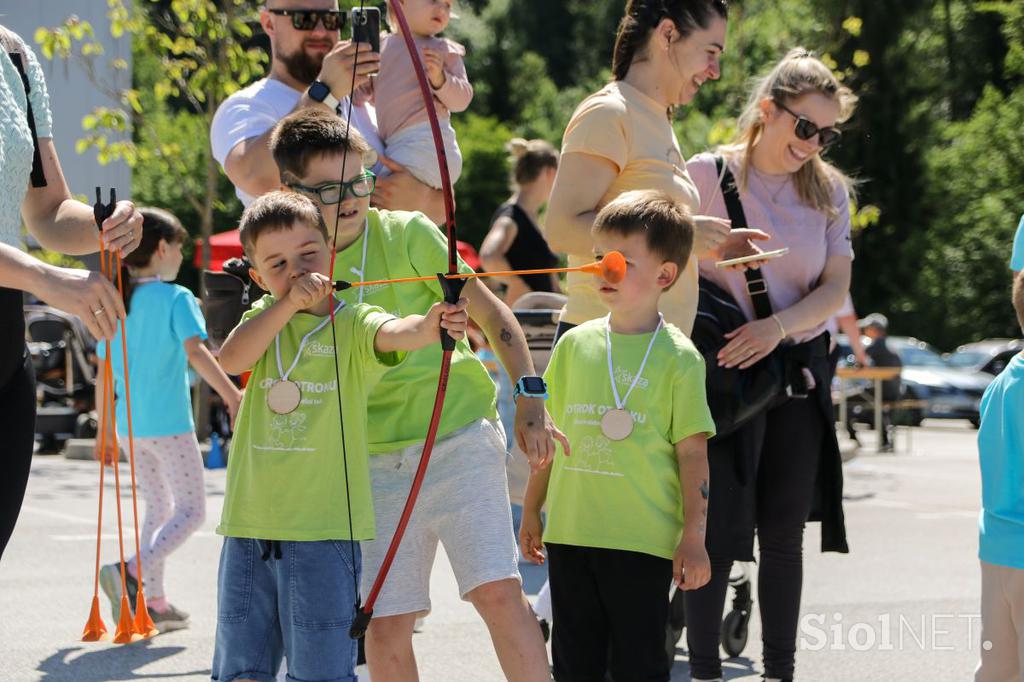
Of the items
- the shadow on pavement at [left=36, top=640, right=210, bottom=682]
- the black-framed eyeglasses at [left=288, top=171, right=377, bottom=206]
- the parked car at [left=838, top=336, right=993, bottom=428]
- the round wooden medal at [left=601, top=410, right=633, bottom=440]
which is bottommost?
the parked car at [left=838, top=336, right=993, bottom=428]

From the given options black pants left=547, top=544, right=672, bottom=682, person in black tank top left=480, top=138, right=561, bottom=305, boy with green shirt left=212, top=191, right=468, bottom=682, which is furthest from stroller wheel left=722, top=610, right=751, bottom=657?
person in black tank top left=480, top=138, right=561, bottom=305

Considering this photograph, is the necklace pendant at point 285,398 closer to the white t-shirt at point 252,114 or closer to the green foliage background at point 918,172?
the white t-shirt at point 252,114

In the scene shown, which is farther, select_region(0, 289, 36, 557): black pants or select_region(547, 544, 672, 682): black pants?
select_region(547, 544, 672, 682): black pants

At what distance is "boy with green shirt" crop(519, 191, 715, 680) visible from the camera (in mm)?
3809

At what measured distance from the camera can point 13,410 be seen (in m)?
3.13

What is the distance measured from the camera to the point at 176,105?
184ft

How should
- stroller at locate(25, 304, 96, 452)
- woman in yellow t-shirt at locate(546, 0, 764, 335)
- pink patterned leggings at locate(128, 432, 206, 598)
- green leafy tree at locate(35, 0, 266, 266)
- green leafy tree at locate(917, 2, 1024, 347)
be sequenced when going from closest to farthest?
woman in yellow t-shirt at locate(546, 0, 764, 335), pink patterned leggings at locate(128, 432, 206, 598), green leafy tree at locate(35, 0, 266, 266), stroller at locate(25, 304, 96, 452), green leafy tree at locate(917, 2, 1024, 347)

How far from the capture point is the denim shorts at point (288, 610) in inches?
133

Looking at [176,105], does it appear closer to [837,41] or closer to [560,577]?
[837,41]

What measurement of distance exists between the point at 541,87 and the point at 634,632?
165ft

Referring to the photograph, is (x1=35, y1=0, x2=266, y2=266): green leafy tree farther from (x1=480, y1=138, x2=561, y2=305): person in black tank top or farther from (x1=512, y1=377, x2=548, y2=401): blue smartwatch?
(x1=512, y1=377, x2=548, y2=401): blue smartwatch

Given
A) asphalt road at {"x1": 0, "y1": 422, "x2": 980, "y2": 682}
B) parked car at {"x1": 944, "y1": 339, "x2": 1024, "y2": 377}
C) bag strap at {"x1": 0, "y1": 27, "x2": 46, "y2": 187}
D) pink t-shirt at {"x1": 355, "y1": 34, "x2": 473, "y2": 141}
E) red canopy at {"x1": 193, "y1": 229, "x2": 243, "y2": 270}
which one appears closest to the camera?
bag strap at {"x1": 0, "y1": 27, "x2": 46, "y2": 187}

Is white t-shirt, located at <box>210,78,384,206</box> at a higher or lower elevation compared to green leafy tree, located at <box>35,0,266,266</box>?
lower

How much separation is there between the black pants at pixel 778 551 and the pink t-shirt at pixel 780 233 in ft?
1.03
